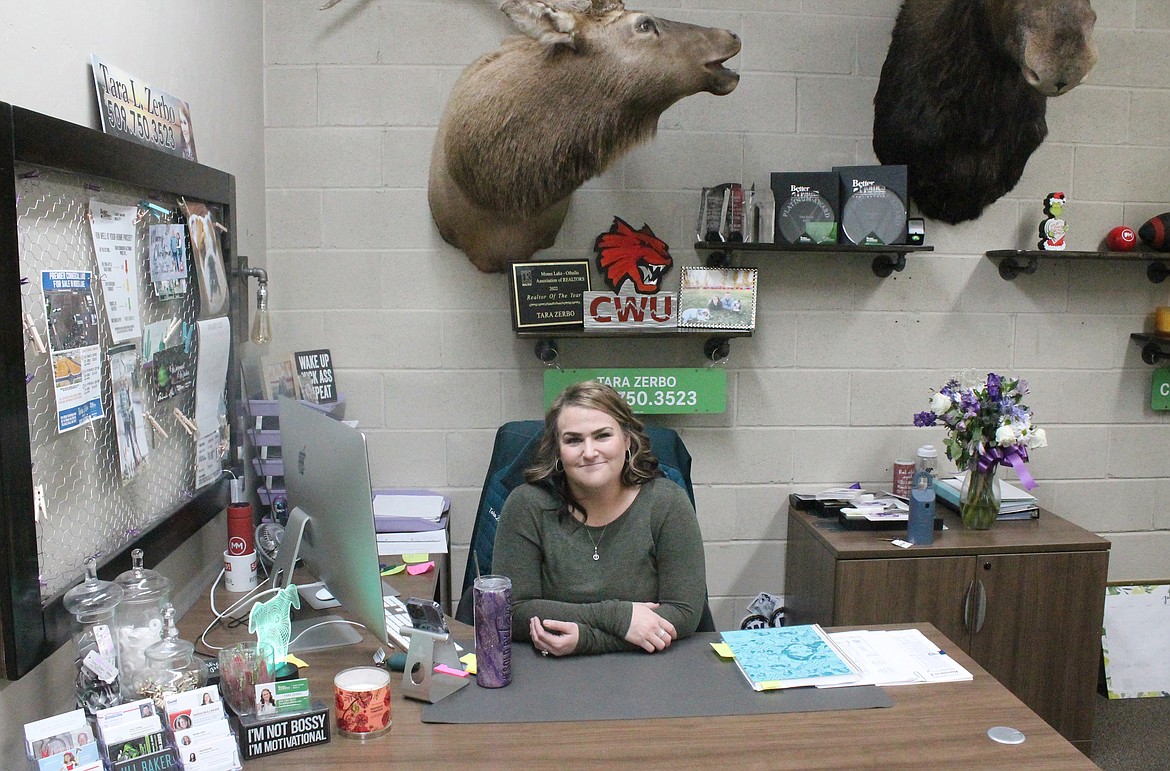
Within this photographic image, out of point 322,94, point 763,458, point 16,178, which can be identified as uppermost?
point 322,94

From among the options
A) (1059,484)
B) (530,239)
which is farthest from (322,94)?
(1059,484)

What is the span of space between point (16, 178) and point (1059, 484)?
3.21m

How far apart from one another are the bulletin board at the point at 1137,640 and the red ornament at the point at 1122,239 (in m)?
1.21

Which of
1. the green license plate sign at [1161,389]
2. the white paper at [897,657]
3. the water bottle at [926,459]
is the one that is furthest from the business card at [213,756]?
the green license plate sign at [1161,389]

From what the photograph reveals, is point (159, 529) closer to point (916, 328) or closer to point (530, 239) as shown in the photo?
point (530, 239)

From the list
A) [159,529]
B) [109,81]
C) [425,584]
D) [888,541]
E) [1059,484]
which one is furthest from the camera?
[1059,484]

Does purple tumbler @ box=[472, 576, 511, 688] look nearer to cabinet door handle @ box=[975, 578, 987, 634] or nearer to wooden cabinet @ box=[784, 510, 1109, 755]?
wooden cabinet @ box=[784, 510, 1109, 755]

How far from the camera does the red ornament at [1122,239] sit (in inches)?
117

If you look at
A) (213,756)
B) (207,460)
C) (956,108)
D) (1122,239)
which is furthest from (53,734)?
(1122,239)

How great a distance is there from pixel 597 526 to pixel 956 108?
1.81 meters

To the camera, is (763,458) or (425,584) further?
(763,458)

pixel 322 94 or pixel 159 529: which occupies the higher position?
pixel 322 94

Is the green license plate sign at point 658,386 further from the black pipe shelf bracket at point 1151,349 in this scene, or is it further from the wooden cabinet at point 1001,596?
the black pipe shelf bracket at point 1151,349

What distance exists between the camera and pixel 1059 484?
318 cm
